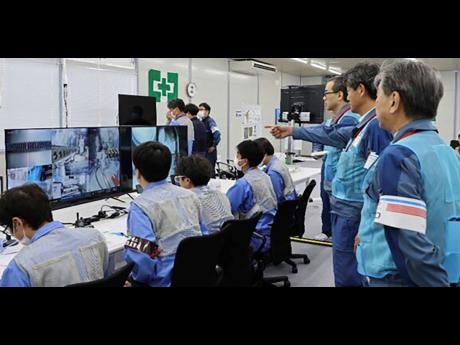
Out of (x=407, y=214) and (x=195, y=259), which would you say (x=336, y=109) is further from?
(x=407, y=214)

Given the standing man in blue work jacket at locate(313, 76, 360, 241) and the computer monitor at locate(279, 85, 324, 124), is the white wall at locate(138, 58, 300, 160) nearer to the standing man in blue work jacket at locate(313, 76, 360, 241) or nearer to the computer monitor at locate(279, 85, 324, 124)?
the computer monitor at locate(279, 85, 324, 124)

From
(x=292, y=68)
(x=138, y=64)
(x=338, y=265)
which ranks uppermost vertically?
(x=292, y=68)

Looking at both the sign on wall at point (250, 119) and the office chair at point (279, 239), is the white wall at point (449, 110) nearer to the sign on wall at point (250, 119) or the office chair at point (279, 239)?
the sign on wall at point (250, 119)

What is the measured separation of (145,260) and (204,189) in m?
0.70

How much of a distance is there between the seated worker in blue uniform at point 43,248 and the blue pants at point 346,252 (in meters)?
1.35

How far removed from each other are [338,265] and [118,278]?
145cm

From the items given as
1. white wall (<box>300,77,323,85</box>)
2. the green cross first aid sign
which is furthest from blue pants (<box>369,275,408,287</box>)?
white wall (<box>300,77,323,85</box>)

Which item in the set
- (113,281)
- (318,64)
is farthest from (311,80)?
(113,281)

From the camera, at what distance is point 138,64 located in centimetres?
693

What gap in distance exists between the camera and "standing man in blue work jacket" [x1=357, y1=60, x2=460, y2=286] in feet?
3.86

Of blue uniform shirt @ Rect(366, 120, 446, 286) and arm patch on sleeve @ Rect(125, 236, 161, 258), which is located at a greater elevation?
blue uniform shirt @ Rect(366, 120, 446, 286)

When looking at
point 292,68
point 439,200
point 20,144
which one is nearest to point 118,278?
point 439,200

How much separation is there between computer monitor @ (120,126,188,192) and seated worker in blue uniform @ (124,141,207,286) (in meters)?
0.83
